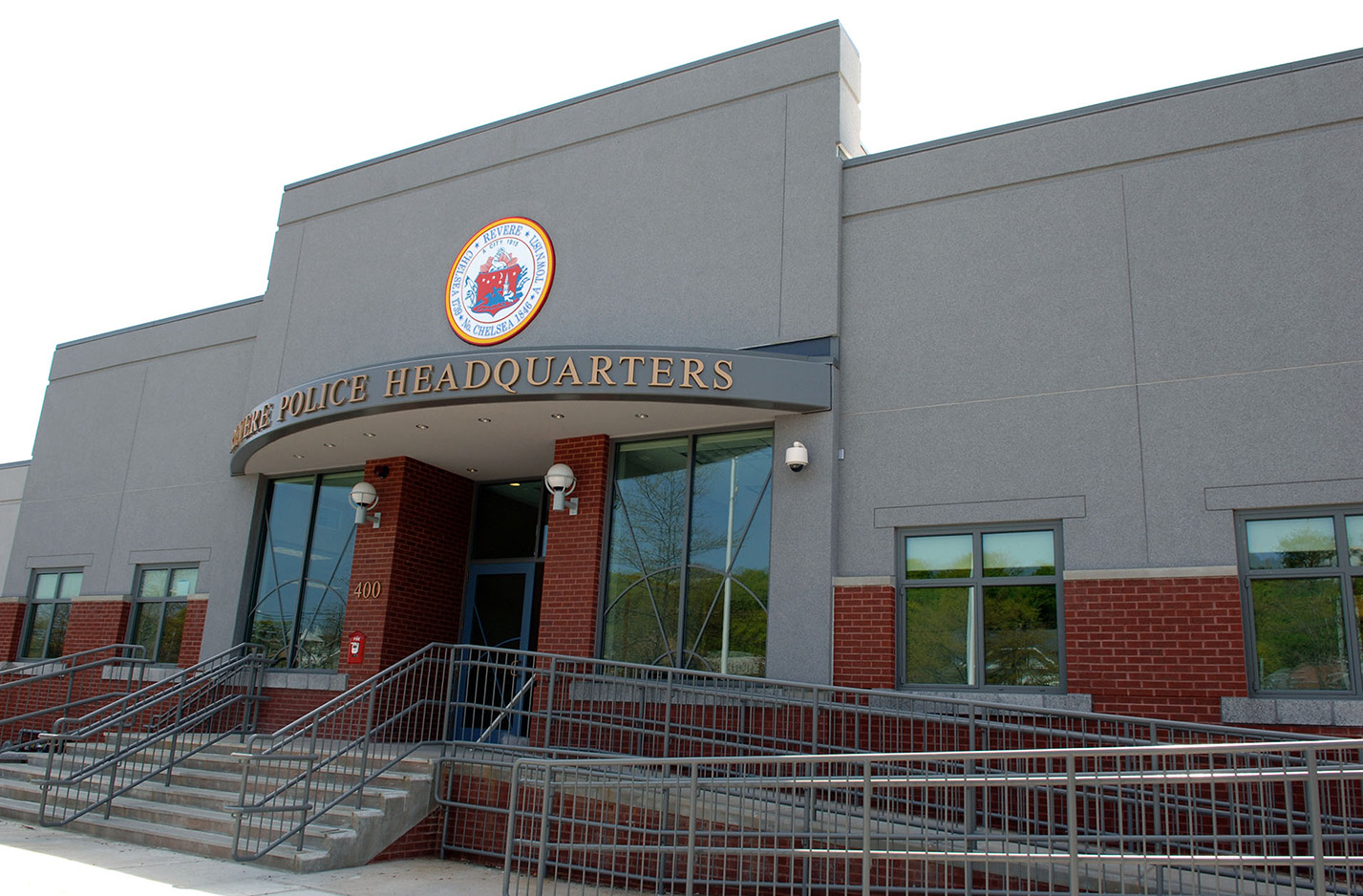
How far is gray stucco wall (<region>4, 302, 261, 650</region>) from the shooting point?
15453 millimetres

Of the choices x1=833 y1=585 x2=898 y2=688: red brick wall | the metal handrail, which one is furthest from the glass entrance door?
x1=833 y1=585 x2=898 y2=688: red brick wall

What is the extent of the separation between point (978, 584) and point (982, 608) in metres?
0.24

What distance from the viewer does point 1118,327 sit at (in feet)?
32.9

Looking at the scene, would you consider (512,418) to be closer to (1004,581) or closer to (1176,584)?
(1004,581)

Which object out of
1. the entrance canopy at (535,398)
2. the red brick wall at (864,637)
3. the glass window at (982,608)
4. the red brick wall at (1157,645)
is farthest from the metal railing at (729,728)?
the entrance canopy at (535,398)

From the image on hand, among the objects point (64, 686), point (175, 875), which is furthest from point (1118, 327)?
point (64, 686)

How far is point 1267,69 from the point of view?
9.95m

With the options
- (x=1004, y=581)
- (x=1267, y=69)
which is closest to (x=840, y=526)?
(x=1004, y=581)

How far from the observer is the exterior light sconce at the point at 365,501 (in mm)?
13484

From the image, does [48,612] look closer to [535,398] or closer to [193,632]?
[193,632]

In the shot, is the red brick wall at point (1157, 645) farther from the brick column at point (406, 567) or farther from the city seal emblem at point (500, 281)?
the brick column at point (406, 567)

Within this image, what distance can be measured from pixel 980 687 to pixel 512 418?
18.6 ft

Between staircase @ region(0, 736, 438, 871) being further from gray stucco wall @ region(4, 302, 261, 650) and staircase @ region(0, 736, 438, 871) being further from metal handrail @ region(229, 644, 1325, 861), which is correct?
gray stucco wall @ region(4, 302, 261, 650)

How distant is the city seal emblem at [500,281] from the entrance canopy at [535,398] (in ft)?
5.05
